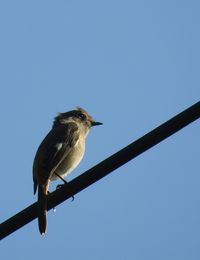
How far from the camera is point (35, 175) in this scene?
7.97 metres

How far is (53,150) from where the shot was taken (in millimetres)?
8156

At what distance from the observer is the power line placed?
4035 millimetres

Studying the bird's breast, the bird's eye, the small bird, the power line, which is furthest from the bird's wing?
the power line

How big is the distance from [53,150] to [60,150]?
0.20 meters

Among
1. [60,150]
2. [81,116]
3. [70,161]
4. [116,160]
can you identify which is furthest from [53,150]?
[116,160]

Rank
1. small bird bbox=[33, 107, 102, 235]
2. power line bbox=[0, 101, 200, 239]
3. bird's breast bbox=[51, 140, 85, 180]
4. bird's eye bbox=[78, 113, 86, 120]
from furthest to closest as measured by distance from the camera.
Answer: bird's eye bbox=[78, 113, 86, 120] → bird's breast bbox=[51, 140, 85, 180] → small bird bbox=[33, 107, 102, 235] → power line bbox=[0, 101, 200, 239]

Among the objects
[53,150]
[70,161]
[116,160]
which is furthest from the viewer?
[70,161]

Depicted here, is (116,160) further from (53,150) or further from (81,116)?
(81,116)

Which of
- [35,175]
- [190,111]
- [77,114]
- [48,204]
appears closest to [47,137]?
[35,175]

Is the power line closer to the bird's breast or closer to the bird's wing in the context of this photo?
the bird's wing

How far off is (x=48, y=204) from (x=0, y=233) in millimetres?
890

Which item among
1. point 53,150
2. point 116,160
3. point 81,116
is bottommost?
point 116,160

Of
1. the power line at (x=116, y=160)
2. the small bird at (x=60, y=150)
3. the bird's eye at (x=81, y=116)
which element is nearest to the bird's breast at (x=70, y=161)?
the small bird at (x=60, y=150)

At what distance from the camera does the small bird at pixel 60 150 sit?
7.56 m
